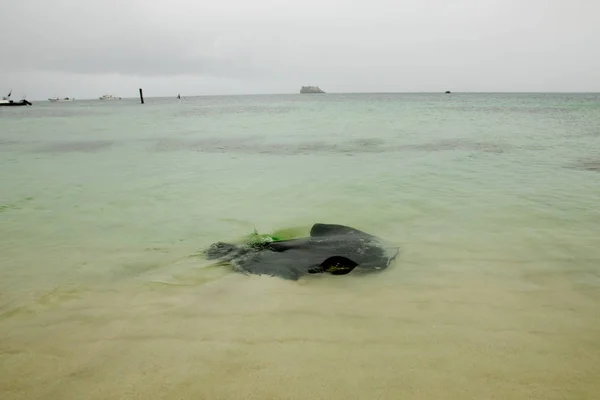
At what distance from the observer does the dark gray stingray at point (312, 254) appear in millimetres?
3920

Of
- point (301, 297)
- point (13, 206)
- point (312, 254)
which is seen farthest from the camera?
point (13, 206)

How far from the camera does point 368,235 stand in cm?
487

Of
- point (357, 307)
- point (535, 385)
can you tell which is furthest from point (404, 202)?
point (535, 385)

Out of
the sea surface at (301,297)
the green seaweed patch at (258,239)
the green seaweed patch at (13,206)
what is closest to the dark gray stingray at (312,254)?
the green seaweed patch at (258,239)

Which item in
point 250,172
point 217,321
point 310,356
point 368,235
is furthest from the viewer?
point 250,172

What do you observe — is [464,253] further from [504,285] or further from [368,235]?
[368,235]

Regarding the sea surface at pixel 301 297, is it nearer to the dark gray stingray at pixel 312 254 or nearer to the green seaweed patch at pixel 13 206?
the green seaweed patch at pixel 13 206

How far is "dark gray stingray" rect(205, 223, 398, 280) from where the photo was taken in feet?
12.9

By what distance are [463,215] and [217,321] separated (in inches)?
177

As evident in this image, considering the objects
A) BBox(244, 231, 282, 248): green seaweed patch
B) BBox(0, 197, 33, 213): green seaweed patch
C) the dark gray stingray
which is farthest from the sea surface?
BBox(244, 231, 282, 248): green seaweed patch

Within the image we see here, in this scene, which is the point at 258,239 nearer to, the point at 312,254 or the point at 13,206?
the point at 312,254

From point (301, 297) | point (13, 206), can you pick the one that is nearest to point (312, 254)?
point (301, 297)

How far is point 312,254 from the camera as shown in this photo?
4219 millimetres

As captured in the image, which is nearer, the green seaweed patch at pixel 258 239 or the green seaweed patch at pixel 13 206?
the green seaweed patch at pixel 258 239
